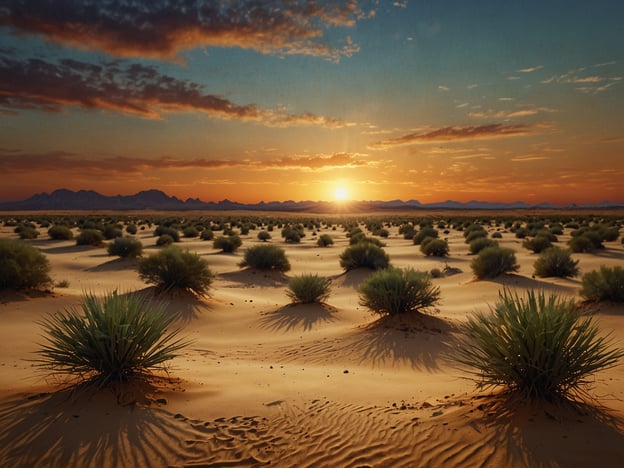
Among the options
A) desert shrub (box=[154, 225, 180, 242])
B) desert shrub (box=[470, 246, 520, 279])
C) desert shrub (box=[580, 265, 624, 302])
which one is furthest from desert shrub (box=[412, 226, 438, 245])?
Result: desert shrub (box=[580, 265, 624, 302])

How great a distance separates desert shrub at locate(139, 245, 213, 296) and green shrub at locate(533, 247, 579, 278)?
13100 mm

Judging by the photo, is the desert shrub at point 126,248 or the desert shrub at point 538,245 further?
the desert shrub at point 538,245

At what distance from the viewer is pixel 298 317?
11.9 m

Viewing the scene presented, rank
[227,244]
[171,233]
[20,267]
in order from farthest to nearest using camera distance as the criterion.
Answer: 1. [171,233]
2. [227,244]
3. [20,267]

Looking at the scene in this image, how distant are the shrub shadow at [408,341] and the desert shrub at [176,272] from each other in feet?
19.6

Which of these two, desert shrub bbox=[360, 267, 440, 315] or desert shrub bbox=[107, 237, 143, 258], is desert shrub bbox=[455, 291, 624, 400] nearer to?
desert shrub bbox=[360, 267, 440, 315]

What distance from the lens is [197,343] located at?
31.5 feet

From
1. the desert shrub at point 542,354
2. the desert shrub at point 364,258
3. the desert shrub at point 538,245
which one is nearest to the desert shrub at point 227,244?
the desert shrub at point 364,258

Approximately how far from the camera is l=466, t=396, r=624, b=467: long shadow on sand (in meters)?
3.64

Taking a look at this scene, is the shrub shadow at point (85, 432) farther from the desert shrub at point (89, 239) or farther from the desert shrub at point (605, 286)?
the desert shrub at point (89, 239)

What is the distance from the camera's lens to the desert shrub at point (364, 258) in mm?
19397

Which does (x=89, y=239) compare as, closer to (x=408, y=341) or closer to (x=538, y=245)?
(x=408, y=341)

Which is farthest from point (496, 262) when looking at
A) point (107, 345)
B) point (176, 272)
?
point (107, 345)

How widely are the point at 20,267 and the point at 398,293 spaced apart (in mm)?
10433
